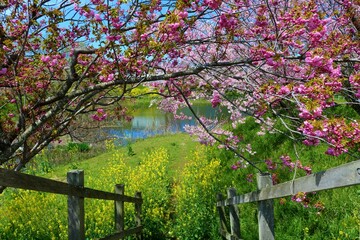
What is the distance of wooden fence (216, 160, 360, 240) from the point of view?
5.77ft

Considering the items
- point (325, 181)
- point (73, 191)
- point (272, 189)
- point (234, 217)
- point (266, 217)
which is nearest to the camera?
point (325, 181)

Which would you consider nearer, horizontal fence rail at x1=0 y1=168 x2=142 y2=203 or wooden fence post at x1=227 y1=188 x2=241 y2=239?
horizontal fence rail at x1=0 y1=168 x2=142 y2=203

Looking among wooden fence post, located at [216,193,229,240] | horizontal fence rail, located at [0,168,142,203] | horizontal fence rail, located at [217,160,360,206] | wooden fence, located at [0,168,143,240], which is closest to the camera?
horizontal fence rail, located at [217,160,360,206]

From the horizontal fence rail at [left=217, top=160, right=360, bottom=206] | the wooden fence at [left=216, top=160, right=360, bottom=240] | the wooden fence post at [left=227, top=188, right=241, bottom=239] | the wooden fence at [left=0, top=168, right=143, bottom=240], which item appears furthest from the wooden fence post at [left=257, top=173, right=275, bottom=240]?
the wooden fence at [left=0, top=168, right=143, bottom=240]

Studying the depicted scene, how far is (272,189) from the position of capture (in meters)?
2.99

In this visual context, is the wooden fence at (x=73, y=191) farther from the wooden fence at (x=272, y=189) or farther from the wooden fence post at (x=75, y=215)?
the wooden fence at (x=272, y=189)

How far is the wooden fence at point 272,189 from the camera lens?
1759mm

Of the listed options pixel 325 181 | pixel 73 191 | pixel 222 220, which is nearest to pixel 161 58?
pixel 73 191

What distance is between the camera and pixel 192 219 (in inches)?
240

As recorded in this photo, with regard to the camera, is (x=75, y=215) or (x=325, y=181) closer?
(x=325, y=181)

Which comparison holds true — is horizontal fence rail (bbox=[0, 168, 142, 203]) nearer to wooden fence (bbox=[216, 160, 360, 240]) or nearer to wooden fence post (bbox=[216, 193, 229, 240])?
wooden fence (bbox=[216, 160, 360, 240])

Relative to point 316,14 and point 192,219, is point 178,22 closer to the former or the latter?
point 316,14

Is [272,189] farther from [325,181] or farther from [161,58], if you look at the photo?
[161,58]

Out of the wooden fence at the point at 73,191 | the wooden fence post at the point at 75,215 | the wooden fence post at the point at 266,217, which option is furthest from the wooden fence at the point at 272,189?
the wooden fence post at the point at 75,215
